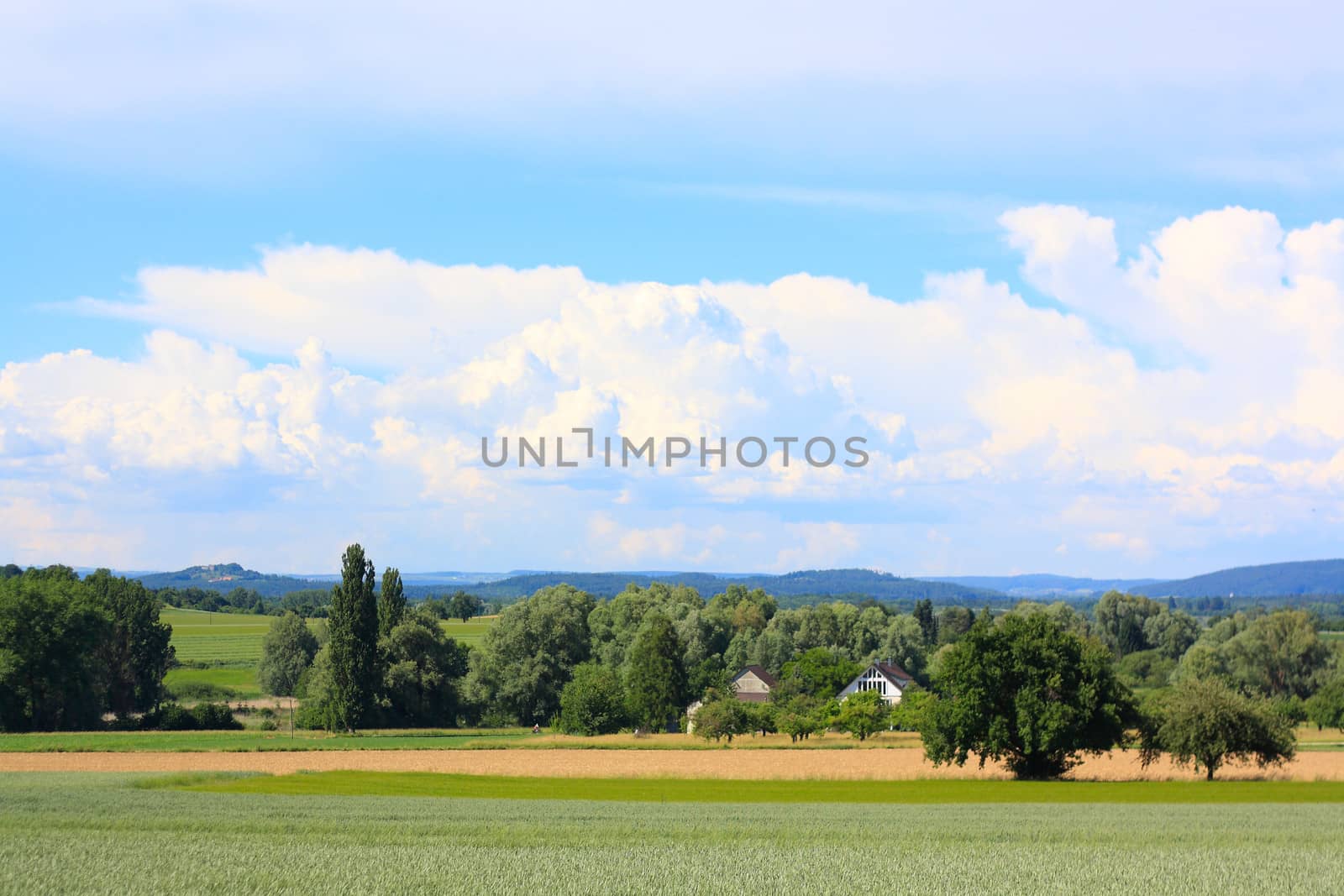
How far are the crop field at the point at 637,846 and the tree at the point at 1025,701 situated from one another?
49.9ft

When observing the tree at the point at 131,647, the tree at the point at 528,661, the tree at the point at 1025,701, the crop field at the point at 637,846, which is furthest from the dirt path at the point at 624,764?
the tree at the point at 131,647

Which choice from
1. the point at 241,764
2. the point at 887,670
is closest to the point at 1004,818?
the point at 241,764

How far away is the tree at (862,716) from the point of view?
100812 mm

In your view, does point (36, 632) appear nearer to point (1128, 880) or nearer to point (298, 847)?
point (298, 847)

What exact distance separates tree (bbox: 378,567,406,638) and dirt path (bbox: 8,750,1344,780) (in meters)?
29.1

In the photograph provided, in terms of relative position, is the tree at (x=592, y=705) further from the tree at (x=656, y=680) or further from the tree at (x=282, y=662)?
the tree at (x=282, y=662)

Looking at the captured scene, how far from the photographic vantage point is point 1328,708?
4764 inches

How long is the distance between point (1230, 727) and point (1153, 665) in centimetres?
12717

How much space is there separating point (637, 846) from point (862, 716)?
72.4 m

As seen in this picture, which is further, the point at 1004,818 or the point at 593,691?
the point at 593,691

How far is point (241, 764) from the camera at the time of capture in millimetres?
70250

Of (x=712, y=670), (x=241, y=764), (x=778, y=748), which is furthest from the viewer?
(x=712, y=670)

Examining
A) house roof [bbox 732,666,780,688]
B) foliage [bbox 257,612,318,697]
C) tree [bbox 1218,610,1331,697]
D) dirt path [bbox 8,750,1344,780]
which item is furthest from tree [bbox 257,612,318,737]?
tree [bbox 1218,610,1331,697]

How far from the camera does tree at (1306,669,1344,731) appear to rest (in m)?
120
